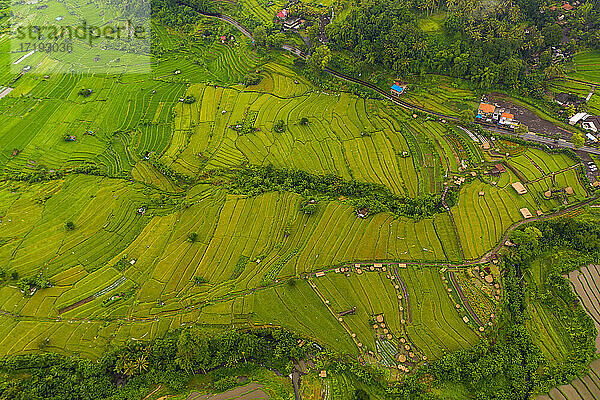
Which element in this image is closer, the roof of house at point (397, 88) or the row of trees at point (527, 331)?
the row of trees at point (527, 331)

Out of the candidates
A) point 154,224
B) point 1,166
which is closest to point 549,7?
point 154,224

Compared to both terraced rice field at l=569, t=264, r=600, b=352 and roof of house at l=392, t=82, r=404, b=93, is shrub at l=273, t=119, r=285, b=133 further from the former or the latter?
terraced rice field at l=569, t=264, r=600, b=352

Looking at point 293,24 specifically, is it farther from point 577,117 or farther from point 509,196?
point 509,196

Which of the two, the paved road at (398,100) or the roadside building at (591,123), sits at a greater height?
the roadside building at (591,123)

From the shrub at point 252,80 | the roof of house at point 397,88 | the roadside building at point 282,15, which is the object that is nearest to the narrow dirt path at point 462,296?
the roof of house at point 397,88

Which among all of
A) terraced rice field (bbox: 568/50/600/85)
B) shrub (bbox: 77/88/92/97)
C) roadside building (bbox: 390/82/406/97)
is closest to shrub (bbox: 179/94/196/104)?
shrub (bbox: 77/88/92/97)

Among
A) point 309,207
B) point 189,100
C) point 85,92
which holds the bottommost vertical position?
point 85,92

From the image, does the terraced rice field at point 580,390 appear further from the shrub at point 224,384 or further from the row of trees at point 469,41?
the row of trees at point 469,41

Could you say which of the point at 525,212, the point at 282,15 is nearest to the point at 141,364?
the point at 525,212
